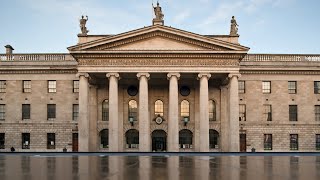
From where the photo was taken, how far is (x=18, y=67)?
181 ft

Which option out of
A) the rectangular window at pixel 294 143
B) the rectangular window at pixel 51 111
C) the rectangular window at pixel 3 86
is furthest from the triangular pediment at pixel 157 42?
the rectangular window at pixel 294 143

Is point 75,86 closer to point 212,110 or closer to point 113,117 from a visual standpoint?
point 113,117

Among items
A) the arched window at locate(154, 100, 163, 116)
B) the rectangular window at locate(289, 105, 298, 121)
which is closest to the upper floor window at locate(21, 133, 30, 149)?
the arched window at locate(154, 100, 163, 116)

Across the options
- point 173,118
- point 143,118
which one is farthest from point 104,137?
point 173,118

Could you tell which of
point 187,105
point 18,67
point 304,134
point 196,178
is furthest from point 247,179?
point 18,67

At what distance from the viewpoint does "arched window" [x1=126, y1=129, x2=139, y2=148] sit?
178 feet

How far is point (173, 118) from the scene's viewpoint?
47.6 metres

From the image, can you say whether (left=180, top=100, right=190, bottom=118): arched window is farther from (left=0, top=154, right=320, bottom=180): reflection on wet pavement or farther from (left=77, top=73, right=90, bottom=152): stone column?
(left=0, top=154, right=320, bottom=180): reflection on wet pavement

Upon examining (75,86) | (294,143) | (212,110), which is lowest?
(294,143)

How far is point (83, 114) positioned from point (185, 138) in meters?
14.8

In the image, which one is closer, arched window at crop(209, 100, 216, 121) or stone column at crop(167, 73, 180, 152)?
stone column at crop(167, 73, 180, 152)

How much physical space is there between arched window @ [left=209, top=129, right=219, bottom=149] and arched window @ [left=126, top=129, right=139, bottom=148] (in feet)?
32.3

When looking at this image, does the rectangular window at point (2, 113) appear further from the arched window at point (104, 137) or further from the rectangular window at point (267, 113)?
the rectangular window at point (267, 113)

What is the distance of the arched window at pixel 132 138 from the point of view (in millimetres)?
54312
